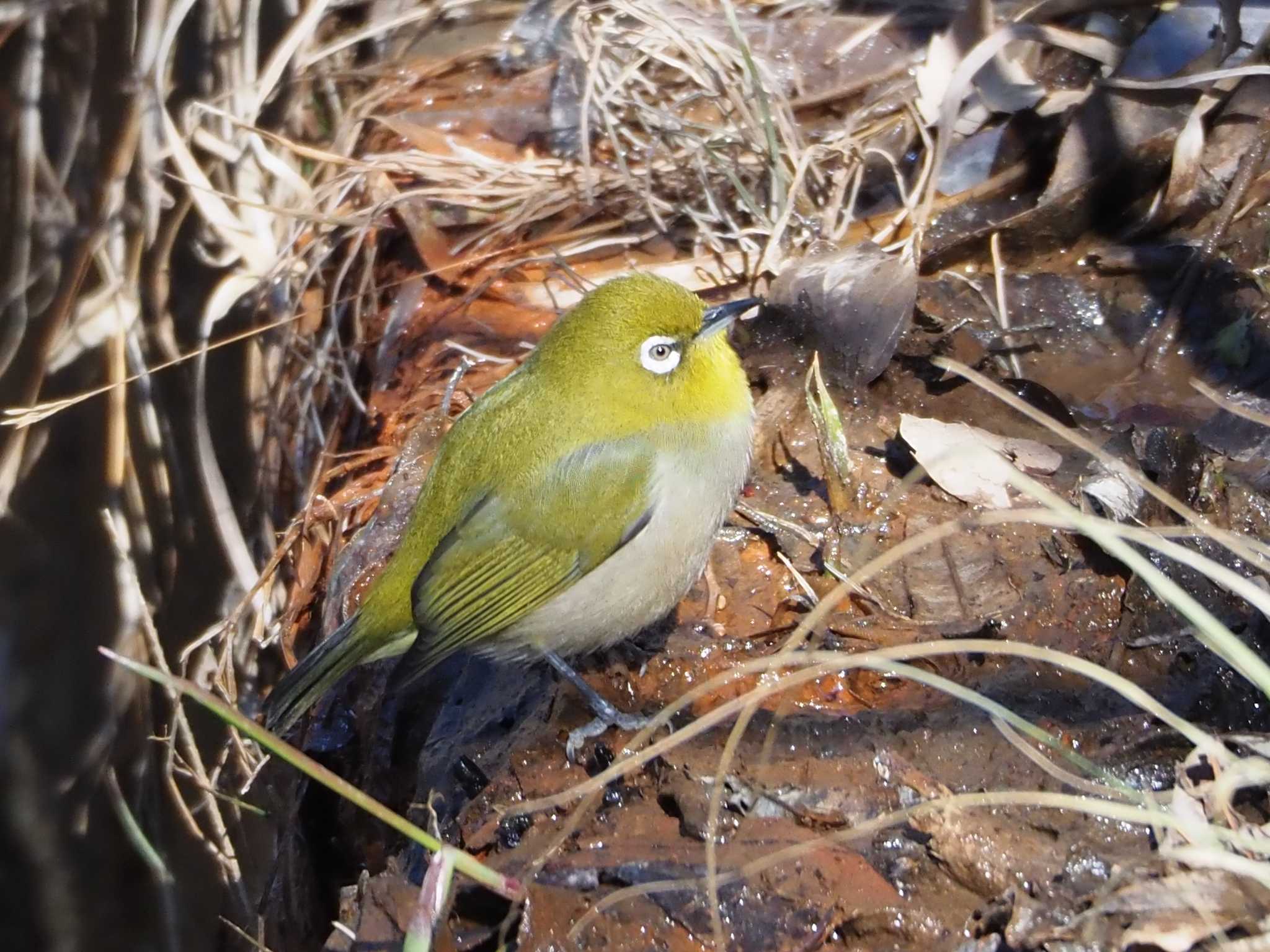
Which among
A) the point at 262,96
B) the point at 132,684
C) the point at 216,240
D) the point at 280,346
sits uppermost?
the point at 262,96

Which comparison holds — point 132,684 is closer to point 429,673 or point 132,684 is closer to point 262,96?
point 429,673

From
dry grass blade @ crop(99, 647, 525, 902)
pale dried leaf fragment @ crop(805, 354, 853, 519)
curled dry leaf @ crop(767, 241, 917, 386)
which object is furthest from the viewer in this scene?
curled dry leaf @ crop(767, 241, 917, 386)

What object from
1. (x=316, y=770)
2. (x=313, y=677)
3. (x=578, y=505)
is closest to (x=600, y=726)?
(x=578, y=505)

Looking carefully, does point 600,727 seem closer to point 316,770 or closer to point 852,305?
A: point 316,770

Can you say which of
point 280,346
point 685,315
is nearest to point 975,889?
point 685,315

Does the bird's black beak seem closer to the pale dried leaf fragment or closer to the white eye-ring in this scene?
the white eye-ring

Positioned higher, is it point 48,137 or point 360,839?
point 48,137

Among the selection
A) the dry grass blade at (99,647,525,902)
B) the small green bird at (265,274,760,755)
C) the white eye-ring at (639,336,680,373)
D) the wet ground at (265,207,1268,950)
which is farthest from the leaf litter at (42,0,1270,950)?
the white eye-ring at (639,336,680,373)
